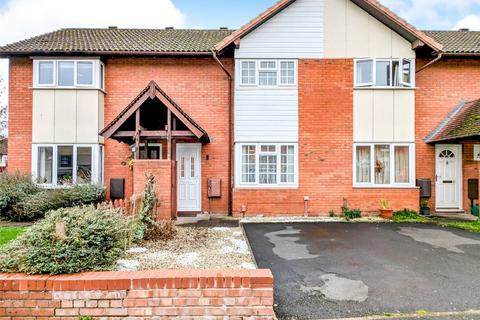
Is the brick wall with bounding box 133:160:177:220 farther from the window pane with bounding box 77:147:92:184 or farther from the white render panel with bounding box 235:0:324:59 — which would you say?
the white render panel with bounding box 235:0:324:59

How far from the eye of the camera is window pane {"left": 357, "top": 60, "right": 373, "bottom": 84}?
11925mm

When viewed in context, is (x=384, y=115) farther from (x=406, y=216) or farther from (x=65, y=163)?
(x=65, y=163)

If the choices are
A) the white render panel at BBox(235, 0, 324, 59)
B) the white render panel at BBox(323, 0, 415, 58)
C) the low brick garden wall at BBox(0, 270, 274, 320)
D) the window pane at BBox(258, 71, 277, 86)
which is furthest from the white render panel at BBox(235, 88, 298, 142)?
the low brick garden wall at BBox(0, 270, 274, 320)

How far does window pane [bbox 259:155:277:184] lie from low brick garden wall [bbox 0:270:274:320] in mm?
8427

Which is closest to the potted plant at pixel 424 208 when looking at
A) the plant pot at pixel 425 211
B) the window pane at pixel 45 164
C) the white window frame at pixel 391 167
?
the plant pot at pixel 425 211

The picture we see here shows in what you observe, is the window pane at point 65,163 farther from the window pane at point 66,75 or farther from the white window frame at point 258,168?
the white window frame at point 258,168

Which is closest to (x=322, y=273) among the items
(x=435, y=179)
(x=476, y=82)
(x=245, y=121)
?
Answer: (x=245, y=121)

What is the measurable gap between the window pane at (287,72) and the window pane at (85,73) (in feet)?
24.4

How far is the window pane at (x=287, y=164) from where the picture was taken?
11.9 meters

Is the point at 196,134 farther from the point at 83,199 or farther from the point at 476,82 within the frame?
the point at 476,82

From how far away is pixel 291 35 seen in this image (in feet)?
39.0

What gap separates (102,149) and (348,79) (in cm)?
1014

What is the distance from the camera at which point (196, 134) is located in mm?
9547

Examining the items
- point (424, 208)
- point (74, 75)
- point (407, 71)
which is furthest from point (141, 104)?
point (424, 208)
